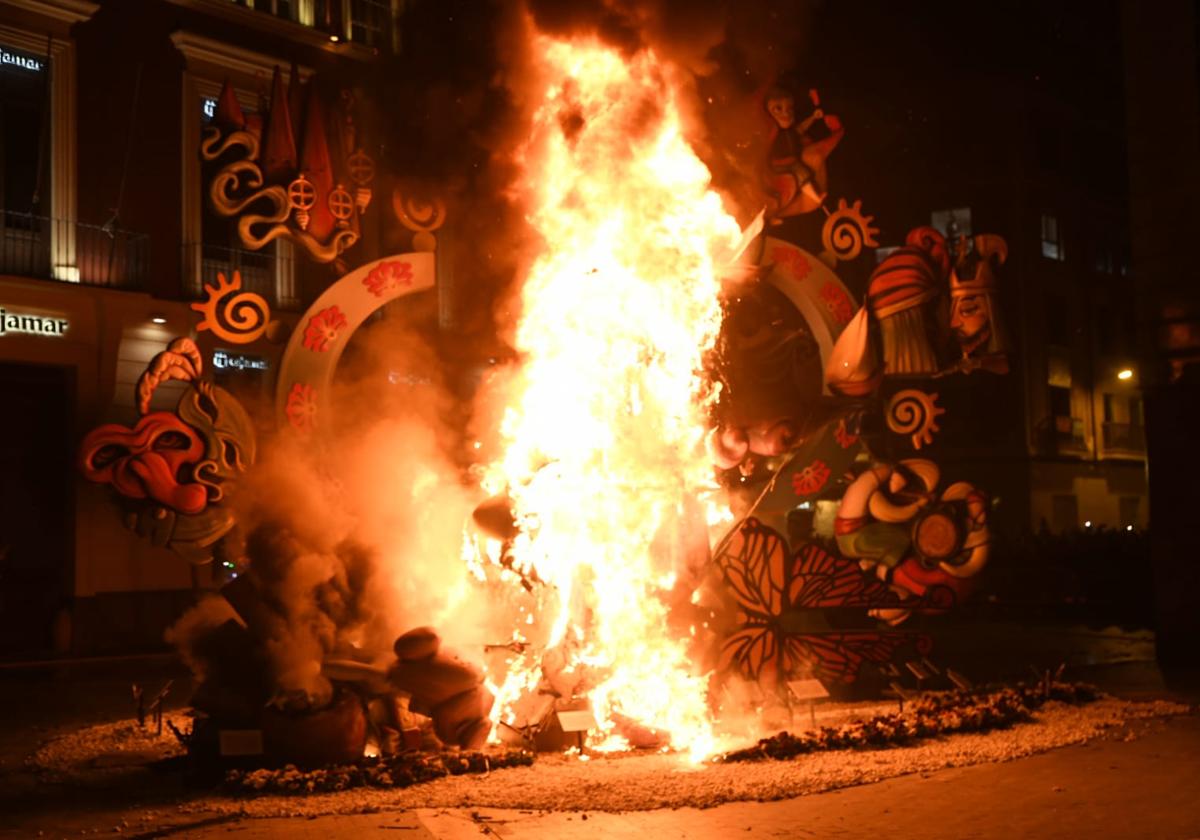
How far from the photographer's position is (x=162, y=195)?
67.1 feet

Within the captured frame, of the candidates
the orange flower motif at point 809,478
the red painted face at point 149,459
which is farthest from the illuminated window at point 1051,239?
the red painted face at point 149,459

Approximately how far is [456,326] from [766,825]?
1396cm

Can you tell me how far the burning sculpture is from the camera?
8.88 meters

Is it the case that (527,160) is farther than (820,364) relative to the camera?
No

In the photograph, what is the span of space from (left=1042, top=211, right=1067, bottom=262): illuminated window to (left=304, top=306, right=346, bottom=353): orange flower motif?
31.3 m

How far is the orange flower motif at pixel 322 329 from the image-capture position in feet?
30.8

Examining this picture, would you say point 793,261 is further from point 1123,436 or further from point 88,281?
point 1123,436

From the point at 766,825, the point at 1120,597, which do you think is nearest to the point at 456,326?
the point at 1120,597

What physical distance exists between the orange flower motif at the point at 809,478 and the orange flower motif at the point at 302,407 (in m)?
4.56

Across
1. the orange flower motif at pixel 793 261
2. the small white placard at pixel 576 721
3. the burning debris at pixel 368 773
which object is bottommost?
the burning debris at pixel 368 773

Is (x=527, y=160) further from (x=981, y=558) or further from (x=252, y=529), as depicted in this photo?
(x=981, y=558)

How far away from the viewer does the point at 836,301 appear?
A: 11.4 meters

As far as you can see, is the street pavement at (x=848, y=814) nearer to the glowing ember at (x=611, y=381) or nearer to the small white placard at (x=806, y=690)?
the small white placard at (x=806, y=690)

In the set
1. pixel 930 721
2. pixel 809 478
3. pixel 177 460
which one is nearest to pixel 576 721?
pixel 930 721
